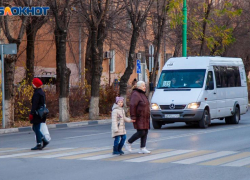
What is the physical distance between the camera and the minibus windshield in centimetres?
2166

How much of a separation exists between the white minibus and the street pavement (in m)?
3.00

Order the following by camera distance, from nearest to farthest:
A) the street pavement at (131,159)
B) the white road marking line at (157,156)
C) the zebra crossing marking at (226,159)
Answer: the street pavement at (131,159) < the zebra crossing marking at (226,159) < the white road marking line at (157,156)

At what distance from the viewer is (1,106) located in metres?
22.6

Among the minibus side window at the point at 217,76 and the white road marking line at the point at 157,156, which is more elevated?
the minibus side window at the point at 217,76

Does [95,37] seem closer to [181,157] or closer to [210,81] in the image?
[210,81]

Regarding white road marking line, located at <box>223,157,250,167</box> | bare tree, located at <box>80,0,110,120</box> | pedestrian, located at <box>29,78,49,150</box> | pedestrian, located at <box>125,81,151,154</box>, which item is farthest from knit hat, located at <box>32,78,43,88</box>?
bare tree, located at <box>80,0,110,120</box>

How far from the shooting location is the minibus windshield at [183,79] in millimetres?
21656

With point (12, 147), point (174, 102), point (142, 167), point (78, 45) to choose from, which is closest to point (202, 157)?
point (142, 167)

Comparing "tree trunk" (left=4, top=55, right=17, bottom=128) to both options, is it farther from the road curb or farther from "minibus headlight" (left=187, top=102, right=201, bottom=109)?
"minibus headlight" (left=187, top=102, right=201, bottom=109)

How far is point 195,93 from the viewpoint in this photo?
69.2ft

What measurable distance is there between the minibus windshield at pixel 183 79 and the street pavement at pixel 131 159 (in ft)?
13.4

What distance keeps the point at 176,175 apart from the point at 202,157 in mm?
2541

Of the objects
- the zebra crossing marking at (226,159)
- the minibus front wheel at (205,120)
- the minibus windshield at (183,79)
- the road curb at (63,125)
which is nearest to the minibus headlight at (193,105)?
the minibus front wheel at (205,120)

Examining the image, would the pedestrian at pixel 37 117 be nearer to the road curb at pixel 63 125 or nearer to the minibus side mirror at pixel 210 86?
the road curb at pixel 63 125
